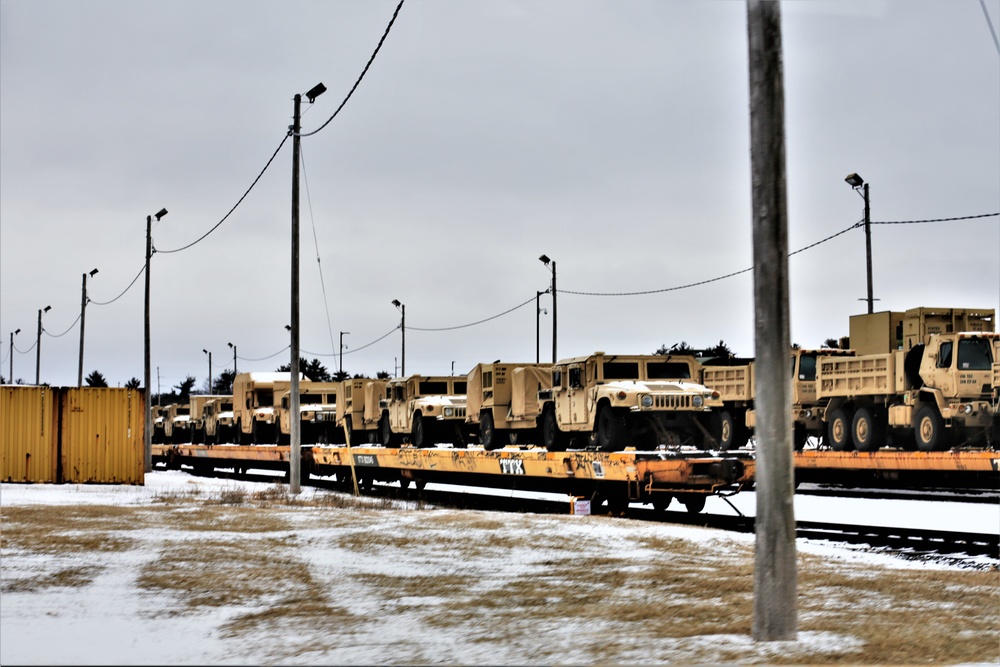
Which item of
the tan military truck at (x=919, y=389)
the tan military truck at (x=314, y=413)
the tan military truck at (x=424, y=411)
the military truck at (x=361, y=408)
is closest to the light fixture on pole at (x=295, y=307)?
the tan military truck at (x=424, y=411)

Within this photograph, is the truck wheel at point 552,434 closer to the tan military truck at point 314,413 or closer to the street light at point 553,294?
the tan military truck at point 314,413

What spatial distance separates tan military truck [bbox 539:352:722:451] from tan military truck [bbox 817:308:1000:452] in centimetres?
518

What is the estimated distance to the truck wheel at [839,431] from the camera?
2741 cm

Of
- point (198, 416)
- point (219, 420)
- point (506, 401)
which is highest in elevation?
point (506, 401)

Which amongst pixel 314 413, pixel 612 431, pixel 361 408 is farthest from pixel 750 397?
pixel 314 413

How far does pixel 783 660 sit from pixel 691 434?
44.8ft

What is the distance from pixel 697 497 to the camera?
20.7 meters

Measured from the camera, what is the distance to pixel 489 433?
2472 cm

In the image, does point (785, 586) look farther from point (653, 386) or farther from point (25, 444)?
point (25, 444)

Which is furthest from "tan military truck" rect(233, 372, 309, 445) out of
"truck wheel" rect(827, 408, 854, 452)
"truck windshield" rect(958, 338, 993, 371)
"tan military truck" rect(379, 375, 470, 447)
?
"truck windshield" rect(958, 338, 993, 371)

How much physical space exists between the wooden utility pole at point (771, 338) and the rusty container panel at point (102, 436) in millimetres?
21189

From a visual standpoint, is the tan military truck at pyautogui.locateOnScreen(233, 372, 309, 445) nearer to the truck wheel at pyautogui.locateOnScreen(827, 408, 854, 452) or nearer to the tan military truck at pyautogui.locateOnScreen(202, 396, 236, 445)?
the tan military truck at pyautogui.locateOnScreen(202, 396, 236, 445)

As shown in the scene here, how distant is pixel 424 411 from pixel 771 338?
2014 cm

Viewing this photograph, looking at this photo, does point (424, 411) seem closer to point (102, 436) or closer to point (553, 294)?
point (102, 436)
